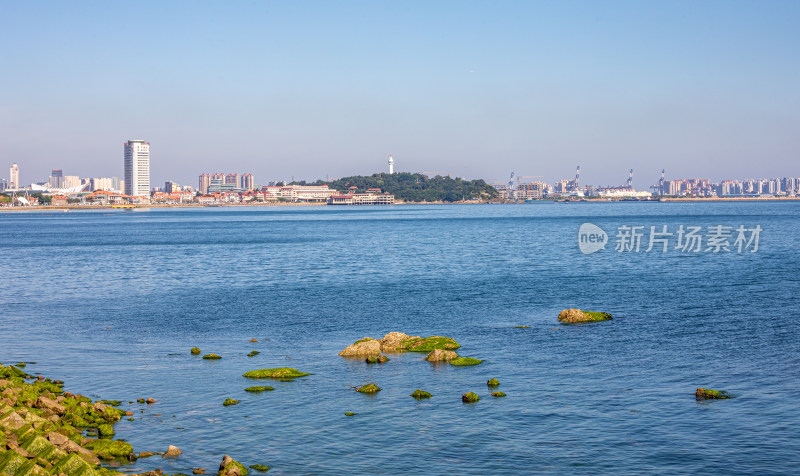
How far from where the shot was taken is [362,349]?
1296 inches

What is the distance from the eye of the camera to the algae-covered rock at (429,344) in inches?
1323

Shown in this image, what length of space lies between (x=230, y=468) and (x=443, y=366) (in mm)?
13726

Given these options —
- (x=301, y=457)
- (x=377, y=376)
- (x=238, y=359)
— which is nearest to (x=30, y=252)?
(x=238, y=359)

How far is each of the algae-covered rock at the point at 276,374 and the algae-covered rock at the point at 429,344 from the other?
6.19 m

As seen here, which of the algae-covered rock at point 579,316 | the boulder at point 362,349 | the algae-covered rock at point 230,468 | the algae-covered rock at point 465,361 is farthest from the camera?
the algae-covered rock at point 579,316

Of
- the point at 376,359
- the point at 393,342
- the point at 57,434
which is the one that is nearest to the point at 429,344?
the point at 393,342

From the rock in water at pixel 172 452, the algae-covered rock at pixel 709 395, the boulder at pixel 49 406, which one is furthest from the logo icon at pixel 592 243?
the rock in water at pixel 172 452

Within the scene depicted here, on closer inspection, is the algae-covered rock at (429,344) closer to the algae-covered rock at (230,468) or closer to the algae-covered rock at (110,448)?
the algae-covered rock at (230,468)

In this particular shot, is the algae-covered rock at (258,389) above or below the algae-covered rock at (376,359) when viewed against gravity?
below

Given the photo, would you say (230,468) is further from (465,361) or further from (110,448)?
(465,361)

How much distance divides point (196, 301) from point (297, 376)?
78.6 ft

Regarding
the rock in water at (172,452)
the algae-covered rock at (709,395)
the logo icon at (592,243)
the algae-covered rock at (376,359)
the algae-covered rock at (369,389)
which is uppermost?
the logo icon at (592,243)

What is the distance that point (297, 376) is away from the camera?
29.5 metres

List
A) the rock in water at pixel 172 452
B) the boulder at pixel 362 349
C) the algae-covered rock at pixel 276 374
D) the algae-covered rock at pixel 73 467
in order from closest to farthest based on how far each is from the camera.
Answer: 1. the algae-covered rock at pixel 73 467
2. the rock in water at pixel 172 452
3. the algae-covered rock at pixel 276 374
4. the boulder at pixel 362 349
